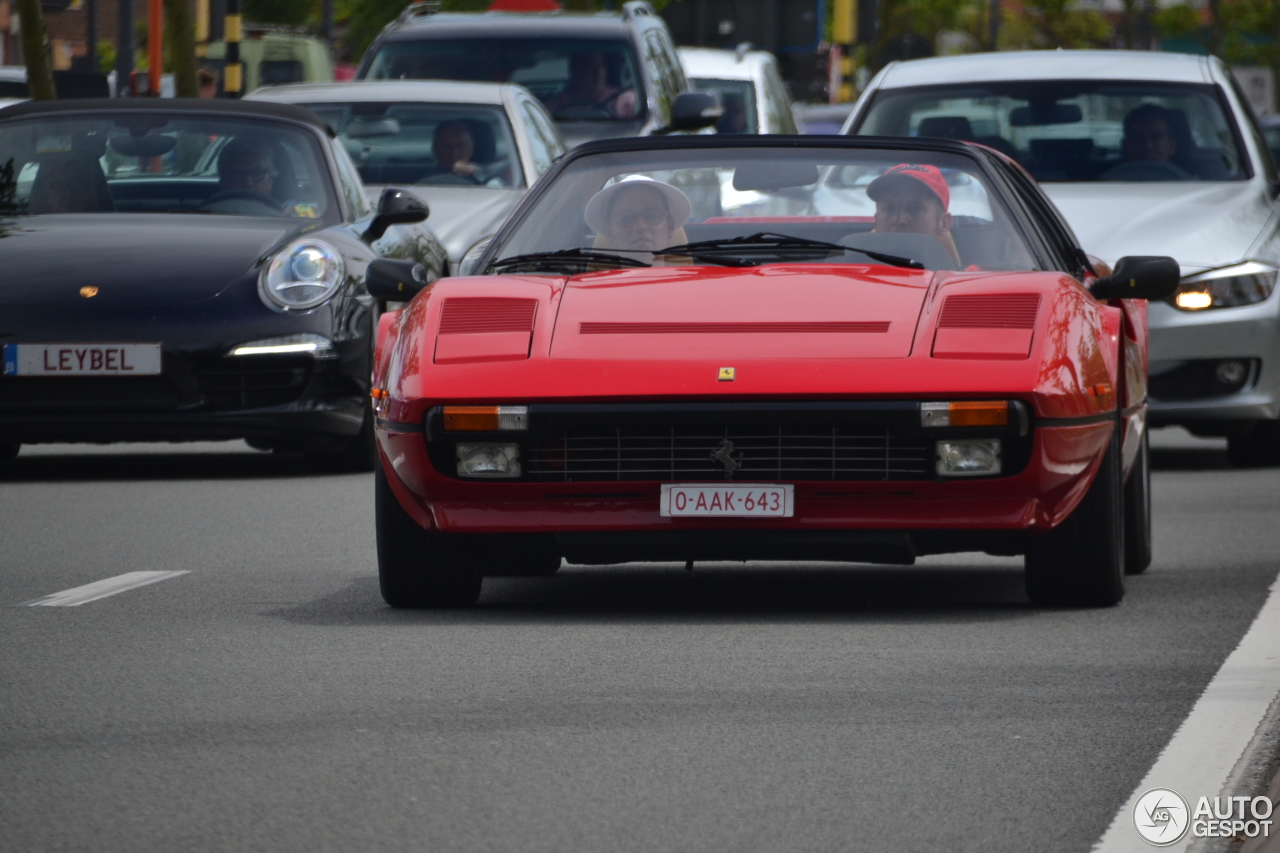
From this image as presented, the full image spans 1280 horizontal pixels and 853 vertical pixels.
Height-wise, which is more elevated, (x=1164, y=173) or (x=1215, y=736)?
(x=1215, y=736)

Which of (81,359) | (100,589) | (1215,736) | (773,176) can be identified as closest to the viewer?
(1215,736)

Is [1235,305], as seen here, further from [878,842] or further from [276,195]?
[878,842]

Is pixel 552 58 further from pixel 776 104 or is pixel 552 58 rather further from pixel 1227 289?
pixel 1227 289

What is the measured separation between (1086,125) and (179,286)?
179 inches

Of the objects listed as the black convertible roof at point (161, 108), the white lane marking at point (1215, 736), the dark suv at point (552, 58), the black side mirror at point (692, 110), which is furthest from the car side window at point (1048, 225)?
the dark suv at point (552, 58)

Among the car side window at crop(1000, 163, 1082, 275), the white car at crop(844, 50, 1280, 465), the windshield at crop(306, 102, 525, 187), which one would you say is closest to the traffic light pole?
the windshield at crop(306, 102, 525, 187)

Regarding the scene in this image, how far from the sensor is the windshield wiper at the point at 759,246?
7.15 metres

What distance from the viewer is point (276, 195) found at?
11242 millimetres

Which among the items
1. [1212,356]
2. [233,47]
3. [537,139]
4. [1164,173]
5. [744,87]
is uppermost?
[1164,173]

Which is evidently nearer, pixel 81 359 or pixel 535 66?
pixel 81 359

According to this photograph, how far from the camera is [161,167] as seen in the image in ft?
37.2

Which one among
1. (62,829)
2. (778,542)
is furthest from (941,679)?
(62,829)

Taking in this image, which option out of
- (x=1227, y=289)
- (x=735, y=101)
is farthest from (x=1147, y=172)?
(x=735, y=101)

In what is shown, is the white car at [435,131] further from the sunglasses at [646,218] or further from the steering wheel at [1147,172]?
the sunglasses at [646,218]
